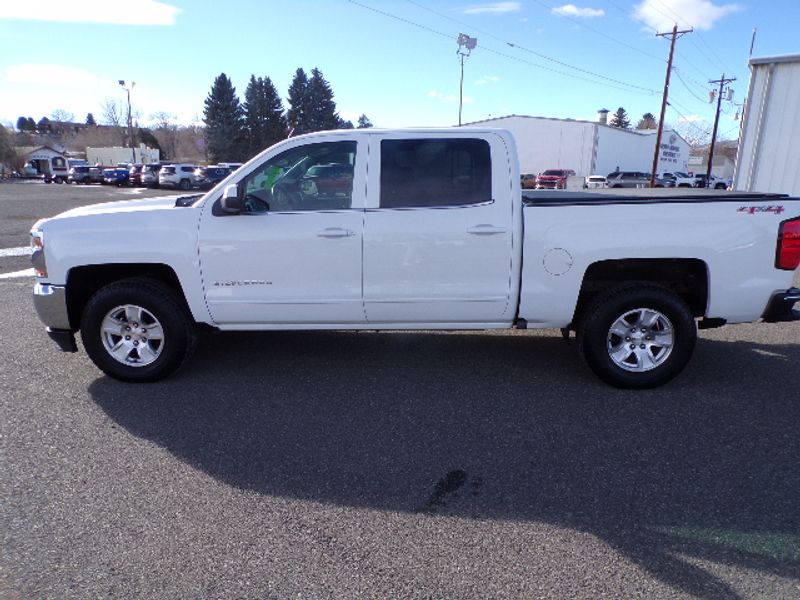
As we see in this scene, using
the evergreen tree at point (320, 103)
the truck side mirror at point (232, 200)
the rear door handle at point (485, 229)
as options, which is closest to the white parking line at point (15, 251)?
the truck side mirror at point (232, 200)

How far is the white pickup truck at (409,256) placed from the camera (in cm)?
425

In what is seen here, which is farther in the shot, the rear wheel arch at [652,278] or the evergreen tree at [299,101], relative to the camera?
the evergreen tree at [299,101]

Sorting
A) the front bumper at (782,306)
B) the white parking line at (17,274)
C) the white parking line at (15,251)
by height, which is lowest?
the white parking line at (17,274)

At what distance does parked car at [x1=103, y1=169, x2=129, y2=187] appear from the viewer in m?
40.8

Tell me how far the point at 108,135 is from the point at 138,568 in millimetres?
125866

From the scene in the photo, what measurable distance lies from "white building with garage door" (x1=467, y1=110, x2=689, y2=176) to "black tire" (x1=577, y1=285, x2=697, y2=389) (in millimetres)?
51682

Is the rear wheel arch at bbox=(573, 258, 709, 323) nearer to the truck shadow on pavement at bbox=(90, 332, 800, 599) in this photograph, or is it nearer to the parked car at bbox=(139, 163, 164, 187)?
the truck shadow on pavement at bbox=(90, 332, 800, 599)

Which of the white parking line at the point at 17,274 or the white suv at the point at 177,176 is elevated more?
the white suv at the point at 177,176

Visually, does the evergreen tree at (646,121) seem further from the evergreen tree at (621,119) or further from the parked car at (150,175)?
the parked car at (150,175)

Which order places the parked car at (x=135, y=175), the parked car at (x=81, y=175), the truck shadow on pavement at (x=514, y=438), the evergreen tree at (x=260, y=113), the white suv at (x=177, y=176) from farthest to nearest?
1. the evergreen tree at (x=260, y=113)
2. the parked car at (x=81, y=175)
3. the parked car at (x=135, y=175)
4. the white suv at (x=177, y=176)
5. the truck shadow on pavement at (x=514, y=438)

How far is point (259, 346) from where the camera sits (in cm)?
557

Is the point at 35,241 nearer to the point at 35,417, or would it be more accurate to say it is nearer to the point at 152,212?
the point at 152,212

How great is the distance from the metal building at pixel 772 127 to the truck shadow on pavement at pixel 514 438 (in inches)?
243

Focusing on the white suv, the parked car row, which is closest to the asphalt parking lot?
the parked car row
